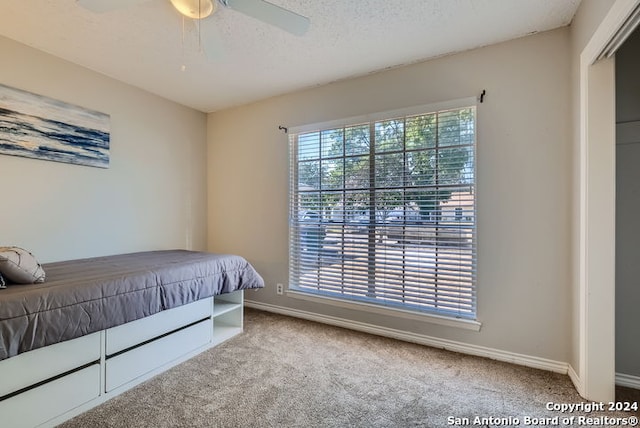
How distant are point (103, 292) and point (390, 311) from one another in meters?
2.16

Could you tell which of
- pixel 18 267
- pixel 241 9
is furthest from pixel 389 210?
pixel 18 267

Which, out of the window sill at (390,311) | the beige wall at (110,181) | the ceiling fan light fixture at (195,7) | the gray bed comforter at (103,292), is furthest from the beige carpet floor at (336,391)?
the ceiling fan light fixture at (195,7)

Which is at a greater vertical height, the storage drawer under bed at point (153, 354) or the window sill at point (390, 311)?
the window sill at point (390, 311)

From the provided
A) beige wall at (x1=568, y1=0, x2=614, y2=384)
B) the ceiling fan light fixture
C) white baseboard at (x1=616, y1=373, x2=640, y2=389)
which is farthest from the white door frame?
the ceiling fan light fixture

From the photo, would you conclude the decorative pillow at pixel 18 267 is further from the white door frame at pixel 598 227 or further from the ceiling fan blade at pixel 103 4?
the white door frame at pixel 598 227

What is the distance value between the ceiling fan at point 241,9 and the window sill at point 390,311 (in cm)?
226

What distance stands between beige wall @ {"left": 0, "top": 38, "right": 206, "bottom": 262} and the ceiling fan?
135 cm

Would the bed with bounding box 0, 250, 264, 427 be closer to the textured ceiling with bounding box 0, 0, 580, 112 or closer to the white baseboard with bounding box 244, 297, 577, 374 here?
the white baseboard with bounding box 244, 297, 577, 374

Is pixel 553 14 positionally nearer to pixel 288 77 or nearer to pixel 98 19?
pixel 288 77

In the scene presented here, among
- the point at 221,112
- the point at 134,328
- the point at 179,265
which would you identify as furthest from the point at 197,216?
the point at 134,328

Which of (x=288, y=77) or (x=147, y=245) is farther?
(x=147, y=245)

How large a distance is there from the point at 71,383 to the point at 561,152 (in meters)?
3.38

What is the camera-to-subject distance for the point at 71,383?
1.66 metres

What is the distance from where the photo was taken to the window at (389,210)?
7.98 feet
